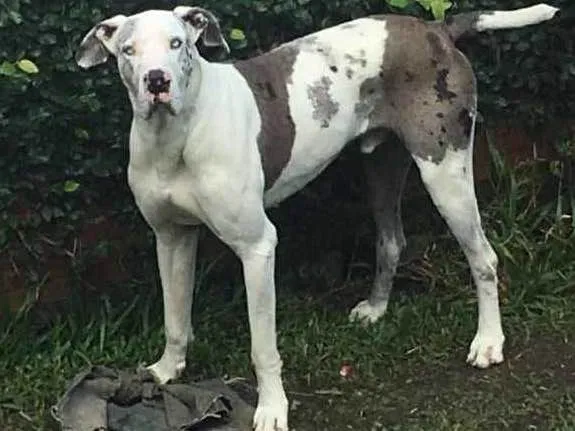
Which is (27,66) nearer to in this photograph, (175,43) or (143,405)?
(175,43)

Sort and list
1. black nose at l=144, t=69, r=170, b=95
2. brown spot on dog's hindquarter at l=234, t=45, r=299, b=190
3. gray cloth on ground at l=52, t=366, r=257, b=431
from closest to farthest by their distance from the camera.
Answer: black nose at l=144, t=69, r=170, b=95, gray cloth on ground at l=52, t=366, r=257, b=431, brown spot on dog's hindquarter at l=234, t=45, r=299, b=190

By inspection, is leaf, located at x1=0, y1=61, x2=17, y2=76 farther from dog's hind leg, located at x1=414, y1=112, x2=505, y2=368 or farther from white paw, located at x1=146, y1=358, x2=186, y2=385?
dog's hind leg, located at x1=414, y1=112, x2=505, y2=368

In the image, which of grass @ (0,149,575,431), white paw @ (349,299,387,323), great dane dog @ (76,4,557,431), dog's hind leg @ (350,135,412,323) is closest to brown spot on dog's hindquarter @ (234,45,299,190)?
great dane dog @ (76,4,557,431)

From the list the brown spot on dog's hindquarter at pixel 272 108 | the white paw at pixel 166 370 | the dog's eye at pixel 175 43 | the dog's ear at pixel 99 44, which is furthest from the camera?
the white paw at pixel 166 370

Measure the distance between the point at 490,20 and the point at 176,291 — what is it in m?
1.58

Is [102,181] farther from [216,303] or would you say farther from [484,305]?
[484,305]

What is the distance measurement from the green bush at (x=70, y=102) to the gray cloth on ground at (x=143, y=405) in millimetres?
749

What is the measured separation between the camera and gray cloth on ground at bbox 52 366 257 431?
17.6 feet

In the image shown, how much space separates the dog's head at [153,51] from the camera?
489cm

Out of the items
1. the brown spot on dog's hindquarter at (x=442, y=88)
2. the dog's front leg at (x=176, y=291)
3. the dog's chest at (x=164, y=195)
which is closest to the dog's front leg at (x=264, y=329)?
the dog's chest at (x=164, y=195)

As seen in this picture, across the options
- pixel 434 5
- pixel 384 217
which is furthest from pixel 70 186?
pixel 434 5

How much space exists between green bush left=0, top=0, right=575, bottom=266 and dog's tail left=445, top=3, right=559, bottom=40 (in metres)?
0.23

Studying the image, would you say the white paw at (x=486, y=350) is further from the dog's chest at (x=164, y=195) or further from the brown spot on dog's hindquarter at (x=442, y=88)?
the dog's chest at (x=164, y=195)

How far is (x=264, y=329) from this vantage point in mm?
5375
